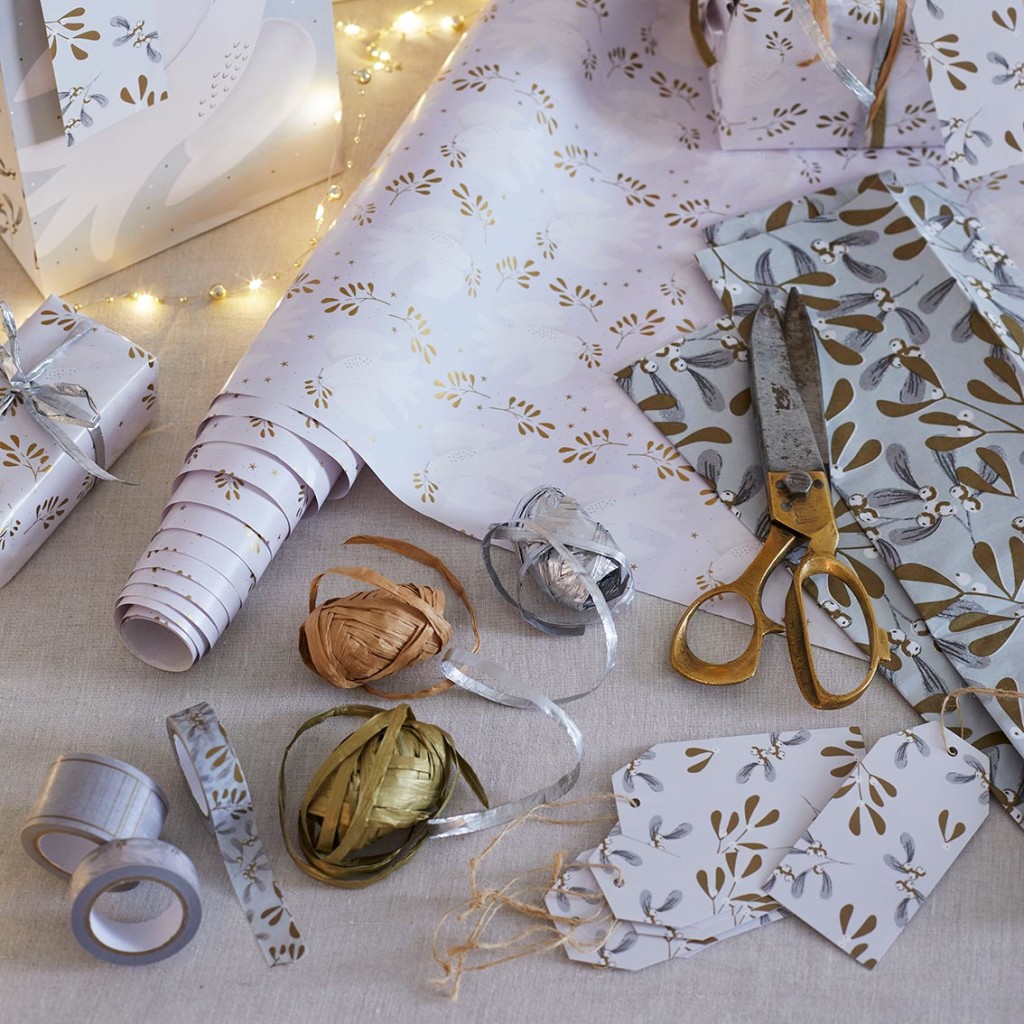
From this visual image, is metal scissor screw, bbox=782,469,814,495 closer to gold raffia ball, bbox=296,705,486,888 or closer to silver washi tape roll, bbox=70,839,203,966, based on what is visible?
gold raffia ball, bbox=296,705,486,888

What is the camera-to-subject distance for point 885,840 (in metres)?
0.78

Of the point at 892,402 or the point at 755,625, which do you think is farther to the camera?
the point at 892,402

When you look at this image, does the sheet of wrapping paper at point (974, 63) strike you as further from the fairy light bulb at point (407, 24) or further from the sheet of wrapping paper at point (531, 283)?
the fairy light bulb at point (407, 24)

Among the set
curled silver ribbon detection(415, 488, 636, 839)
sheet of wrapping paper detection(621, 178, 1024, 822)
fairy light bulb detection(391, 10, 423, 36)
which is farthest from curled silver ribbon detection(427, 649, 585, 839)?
fairy light bulb detection(391, 10, 423, 36)

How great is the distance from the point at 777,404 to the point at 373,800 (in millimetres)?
443

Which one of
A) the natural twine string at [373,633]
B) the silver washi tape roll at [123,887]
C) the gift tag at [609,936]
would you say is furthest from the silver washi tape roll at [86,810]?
the gift tag at [609,936]

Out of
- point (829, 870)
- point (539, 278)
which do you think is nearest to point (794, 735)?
point (829, 870)

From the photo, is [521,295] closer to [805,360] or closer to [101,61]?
[805,360]

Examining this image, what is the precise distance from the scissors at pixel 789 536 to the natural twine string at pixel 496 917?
0.59 ft

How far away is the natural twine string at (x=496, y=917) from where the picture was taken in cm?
75

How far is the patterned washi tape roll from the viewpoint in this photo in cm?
75

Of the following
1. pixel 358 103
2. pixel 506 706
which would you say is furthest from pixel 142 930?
pixel 358 103

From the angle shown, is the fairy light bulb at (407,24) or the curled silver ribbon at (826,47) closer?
the curled silver ribbon at (826,47)

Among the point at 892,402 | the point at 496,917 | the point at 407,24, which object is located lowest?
the point at 496,917
